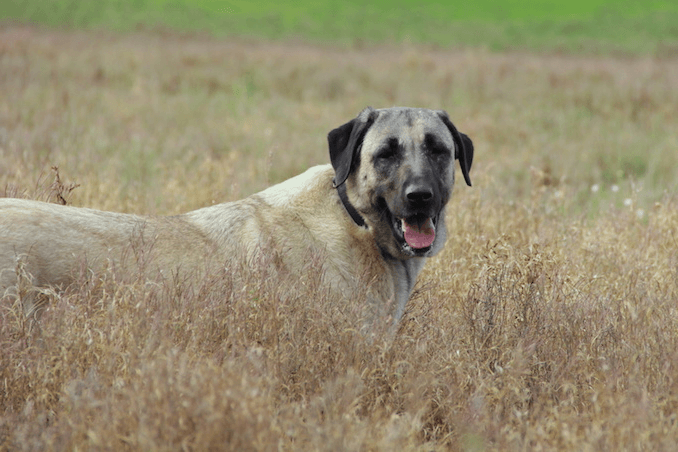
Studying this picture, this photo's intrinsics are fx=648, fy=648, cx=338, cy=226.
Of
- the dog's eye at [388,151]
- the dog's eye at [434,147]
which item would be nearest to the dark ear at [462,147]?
the dog's eye at [434,147]

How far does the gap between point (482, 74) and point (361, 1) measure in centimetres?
2490

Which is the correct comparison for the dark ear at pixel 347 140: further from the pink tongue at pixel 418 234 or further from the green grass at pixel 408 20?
the green grass at pixel 408 20

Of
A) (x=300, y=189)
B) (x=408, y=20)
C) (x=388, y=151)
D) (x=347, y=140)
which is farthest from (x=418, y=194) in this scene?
(x=408, y=20)

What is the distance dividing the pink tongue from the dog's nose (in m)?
0.18

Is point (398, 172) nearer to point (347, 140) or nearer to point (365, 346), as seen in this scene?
point (347, 140)

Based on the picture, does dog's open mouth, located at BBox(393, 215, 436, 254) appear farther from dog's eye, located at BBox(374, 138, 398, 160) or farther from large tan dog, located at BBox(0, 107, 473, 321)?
dog's eye, located at BBox(374, 138, 398, 160)

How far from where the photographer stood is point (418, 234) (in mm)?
3615

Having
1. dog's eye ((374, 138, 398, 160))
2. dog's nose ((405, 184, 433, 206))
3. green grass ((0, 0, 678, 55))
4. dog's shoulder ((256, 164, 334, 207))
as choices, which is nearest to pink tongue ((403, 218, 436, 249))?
dog's nose ((405, 184, 433, 206))

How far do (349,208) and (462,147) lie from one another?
0.83 metres

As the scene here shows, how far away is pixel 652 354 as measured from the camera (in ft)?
10.6

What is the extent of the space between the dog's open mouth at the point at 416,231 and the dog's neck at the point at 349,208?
20 cm

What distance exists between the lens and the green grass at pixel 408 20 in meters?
27.1

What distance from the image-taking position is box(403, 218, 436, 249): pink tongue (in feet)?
11.8

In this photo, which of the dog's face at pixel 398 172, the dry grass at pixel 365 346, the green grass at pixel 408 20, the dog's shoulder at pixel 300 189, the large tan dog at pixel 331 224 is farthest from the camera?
the green grass at pixel 408 20
